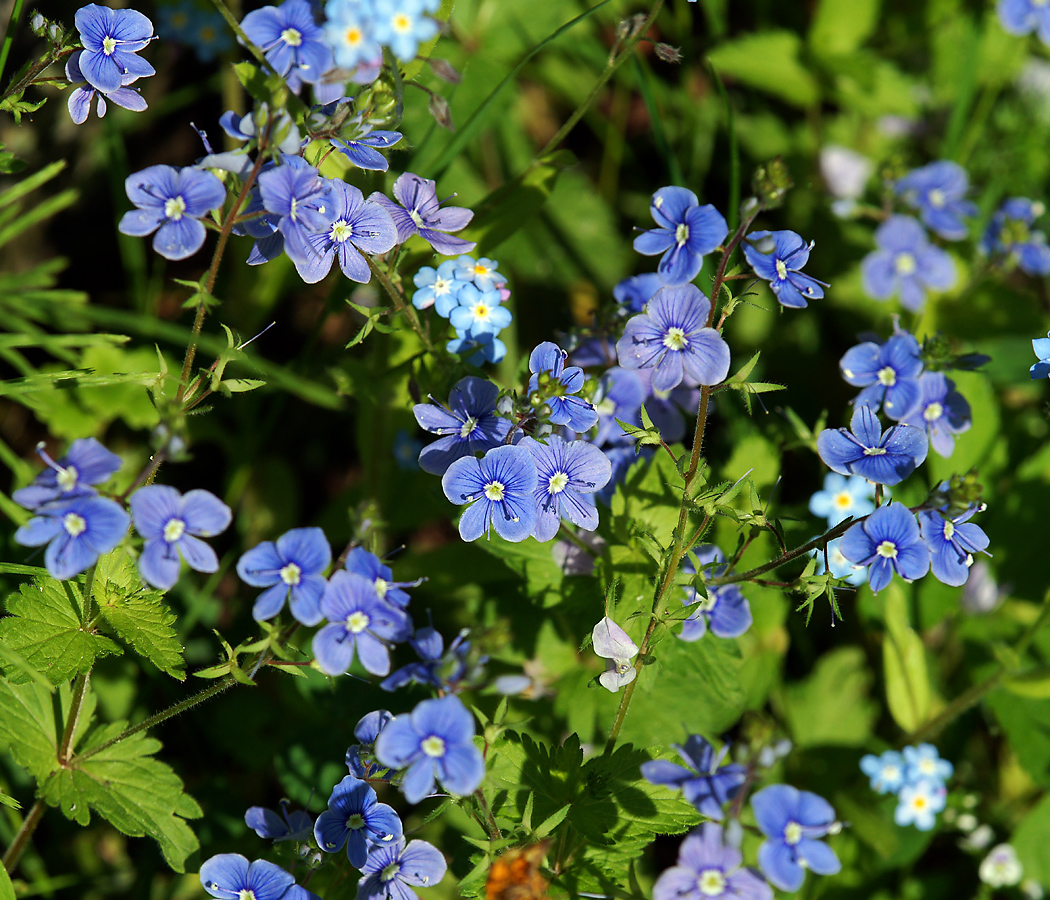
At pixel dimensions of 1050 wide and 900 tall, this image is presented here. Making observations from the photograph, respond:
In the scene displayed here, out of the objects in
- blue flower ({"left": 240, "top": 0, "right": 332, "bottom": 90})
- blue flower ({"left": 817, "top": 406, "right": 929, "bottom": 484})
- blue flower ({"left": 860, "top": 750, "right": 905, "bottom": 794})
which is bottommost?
blue flower ({"left": 860, "top": 750, "right": 905, "bottom": 794})

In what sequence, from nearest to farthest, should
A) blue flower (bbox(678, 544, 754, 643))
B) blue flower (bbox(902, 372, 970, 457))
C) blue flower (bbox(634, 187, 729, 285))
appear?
blue flower (bbox(634, 187, 729, 285)) < blue flower (bbox(678, 544, 754, 643)) < blue flower (bbox(902, 372, 970, 457))

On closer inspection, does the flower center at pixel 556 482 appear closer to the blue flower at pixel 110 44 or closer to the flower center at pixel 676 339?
the flower center at pixel 676 339

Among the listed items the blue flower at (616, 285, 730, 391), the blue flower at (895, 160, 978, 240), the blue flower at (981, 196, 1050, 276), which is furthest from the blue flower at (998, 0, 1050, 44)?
the blue flower at (616, 285, 730, 391)

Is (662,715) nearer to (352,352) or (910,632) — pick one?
(910,632)

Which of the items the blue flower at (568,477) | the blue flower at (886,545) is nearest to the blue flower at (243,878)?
the blue flower at (568,477)

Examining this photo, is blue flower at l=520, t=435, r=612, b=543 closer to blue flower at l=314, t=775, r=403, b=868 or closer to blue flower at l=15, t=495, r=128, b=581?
blue flower at l=314, t=775, r=403, b=868

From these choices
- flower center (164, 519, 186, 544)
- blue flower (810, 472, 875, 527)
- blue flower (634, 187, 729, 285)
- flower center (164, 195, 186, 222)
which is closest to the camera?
flower center (164, 519, 186, 544)

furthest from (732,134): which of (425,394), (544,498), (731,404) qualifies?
(544,498)
